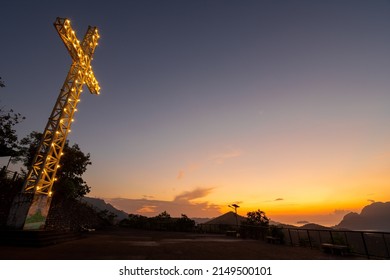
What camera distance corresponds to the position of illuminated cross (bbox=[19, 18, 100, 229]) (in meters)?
12.7

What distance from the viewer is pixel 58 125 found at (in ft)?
48.7

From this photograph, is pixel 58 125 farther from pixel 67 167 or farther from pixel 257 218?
pixel 257 218

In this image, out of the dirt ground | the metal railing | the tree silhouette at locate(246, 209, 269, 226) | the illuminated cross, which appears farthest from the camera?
the tree silhouette at locate(246, 209, 269, 226)

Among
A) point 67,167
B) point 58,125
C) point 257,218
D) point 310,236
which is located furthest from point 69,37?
point 257,218

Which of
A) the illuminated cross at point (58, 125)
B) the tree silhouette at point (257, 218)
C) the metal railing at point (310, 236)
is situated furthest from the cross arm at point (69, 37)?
the tree silhouette at point (257, 218)

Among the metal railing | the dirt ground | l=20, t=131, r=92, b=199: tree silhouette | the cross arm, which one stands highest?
the cross arm

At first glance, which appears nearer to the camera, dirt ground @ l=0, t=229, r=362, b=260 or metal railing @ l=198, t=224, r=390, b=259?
dirt ground @ l=0, t=229, r=362, b=260

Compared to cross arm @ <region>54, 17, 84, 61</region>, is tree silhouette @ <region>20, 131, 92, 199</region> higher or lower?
lower

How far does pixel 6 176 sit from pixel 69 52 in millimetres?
10741

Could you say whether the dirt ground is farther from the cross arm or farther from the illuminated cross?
the cross arm

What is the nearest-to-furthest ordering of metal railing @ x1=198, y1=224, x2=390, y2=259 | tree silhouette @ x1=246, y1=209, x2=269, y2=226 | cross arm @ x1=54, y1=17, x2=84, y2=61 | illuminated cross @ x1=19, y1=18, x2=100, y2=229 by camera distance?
metal railing @ x1=198, y1=224, x2=390, y2=259 → illuminated cross @ x1=19, y1=18, x2=100, y2=229 → cross arm @ x1=54, y1=17, x2=84, y2=61 → tree silhouette @ x1=246, y1=209, x2=269, y2=226

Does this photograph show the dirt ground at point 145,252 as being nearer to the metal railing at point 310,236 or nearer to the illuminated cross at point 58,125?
the metal railing at point 310,236

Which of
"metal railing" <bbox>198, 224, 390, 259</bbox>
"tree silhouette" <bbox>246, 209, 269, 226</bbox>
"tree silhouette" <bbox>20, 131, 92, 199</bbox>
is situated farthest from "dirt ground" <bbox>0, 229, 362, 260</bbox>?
"tree silhouette" <bbox>246, 209, 269, 226</bbox>
